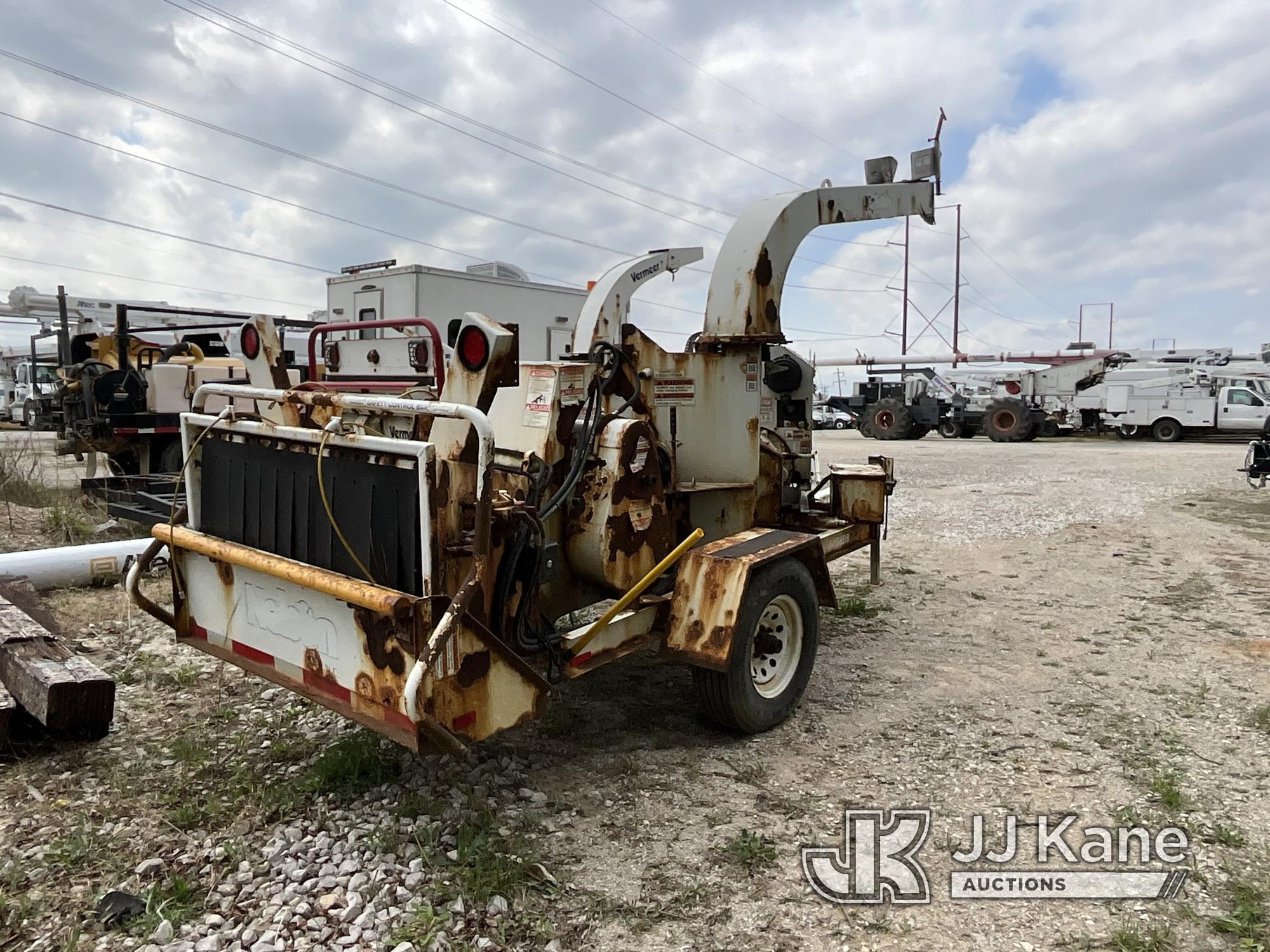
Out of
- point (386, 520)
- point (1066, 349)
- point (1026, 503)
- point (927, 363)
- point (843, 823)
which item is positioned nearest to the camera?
point (386, 520)

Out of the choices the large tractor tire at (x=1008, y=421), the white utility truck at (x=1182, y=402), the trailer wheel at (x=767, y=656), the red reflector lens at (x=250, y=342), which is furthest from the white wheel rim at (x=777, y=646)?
the white utility truck at (x=1182, y=402)

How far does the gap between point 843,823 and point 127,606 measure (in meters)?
5.42

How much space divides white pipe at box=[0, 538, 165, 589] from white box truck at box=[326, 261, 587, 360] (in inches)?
154

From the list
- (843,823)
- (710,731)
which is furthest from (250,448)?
(843,823)

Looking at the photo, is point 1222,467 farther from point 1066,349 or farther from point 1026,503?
point 1066,349

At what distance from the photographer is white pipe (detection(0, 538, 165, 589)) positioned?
6.58 m

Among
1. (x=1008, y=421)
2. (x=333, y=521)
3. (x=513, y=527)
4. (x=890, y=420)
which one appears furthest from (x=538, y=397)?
(x=890, y=420)

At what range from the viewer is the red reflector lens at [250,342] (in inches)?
166

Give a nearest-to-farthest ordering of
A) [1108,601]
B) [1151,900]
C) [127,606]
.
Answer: [1151,900]
[127,606]
[1108,601]

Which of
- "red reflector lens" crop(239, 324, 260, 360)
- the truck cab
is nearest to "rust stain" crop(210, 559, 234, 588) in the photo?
"red reflector lens" crop(239, 324, 260, 360)

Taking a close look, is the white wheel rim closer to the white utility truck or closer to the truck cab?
the white utility truck

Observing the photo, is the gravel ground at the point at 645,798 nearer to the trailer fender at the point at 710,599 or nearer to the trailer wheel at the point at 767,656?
the trailer wheel at the point at 767,656

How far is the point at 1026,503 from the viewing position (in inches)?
498

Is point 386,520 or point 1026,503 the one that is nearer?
point 386,520
